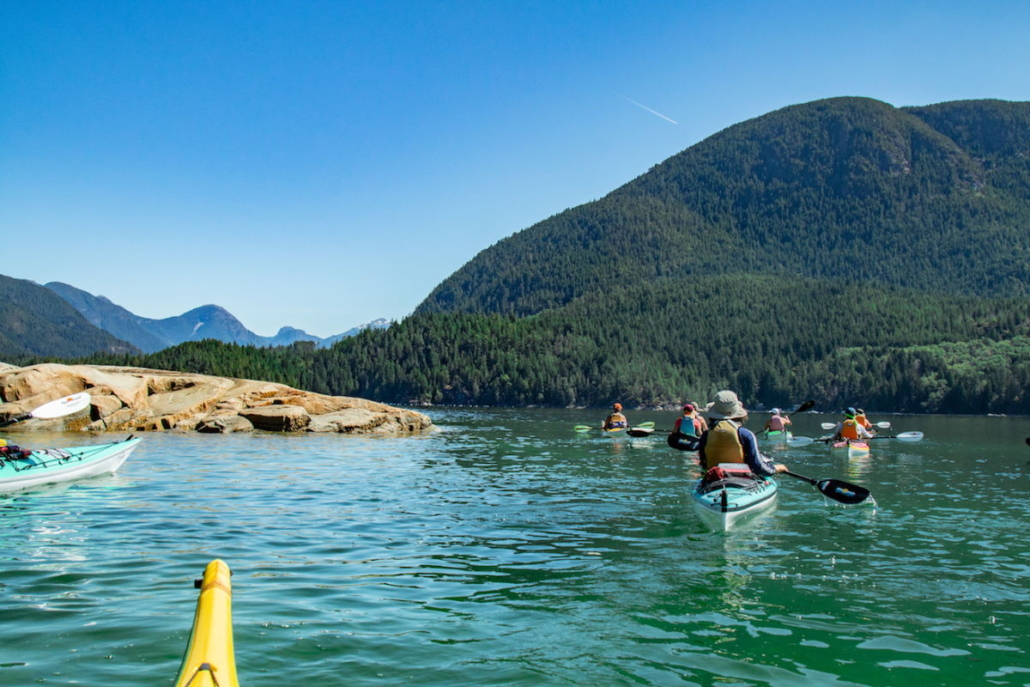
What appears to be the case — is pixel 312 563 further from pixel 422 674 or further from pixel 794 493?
pixel 794 493

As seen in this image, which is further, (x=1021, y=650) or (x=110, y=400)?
(x=110, y=400)

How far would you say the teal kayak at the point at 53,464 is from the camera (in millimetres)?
24219

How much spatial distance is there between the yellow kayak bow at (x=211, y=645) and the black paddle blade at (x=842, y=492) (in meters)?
18.1

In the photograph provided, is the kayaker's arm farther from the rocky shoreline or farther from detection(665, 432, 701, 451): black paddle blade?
the rocky shoreline

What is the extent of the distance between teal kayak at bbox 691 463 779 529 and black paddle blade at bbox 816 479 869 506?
5.13 feet

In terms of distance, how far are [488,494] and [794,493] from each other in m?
10.9

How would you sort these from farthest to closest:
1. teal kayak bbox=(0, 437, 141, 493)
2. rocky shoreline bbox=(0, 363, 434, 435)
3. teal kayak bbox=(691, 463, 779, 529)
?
1. rocky shoreline bbox=(0, 363, 434, 435)
2. teal kayak bbox=(0, 437, 141, 493)
3. teal kayak bbox=(691, 463, 779, 529)

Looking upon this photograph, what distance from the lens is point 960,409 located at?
521ft

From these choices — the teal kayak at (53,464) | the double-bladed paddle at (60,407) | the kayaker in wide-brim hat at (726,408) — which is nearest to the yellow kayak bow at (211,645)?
the kayaker in wide-brim hat at (726,408)

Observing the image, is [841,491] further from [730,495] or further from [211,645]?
[211,645]

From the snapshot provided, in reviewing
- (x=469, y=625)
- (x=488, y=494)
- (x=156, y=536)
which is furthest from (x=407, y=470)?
(x=469, y=625)

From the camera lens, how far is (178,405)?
2206 inches

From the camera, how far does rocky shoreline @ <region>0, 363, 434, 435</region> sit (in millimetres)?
49688

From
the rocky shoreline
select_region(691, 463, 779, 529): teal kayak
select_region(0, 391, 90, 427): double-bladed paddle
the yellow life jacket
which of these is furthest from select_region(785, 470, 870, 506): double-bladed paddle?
the rocky shoreline
